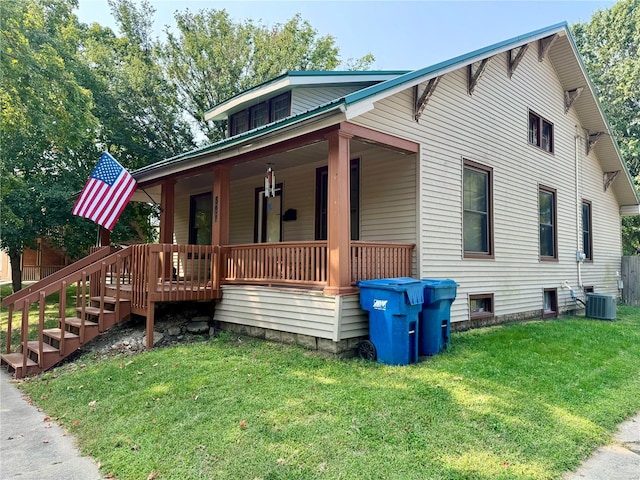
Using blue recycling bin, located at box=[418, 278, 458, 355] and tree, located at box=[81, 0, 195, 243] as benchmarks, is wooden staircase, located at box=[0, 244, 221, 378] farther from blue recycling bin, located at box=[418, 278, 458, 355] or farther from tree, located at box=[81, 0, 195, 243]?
tree, located at box=[81, 0, 195, 243]

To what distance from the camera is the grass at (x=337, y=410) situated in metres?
3.22

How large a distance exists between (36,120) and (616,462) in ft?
37.8

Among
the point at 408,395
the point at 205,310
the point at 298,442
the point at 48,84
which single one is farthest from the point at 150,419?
the point at 48,84

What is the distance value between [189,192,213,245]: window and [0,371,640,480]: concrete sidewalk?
8.31m

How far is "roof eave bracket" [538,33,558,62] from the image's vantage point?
10359 millimetres

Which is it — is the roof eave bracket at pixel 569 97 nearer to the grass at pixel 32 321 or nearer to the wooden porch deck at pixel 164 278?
the wooden porch deck at pixel 164 278

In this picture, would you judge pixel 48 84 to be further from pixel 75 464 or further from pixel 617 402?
pixel 617 402

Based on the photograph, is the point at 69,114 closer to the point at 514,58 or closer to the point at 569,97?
the point at 514,58

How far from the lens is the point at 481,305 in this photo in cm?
880

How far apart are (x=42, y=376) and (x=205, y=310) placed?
9.03ft

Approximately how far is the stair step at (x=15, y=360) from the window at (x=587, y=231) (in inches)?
554

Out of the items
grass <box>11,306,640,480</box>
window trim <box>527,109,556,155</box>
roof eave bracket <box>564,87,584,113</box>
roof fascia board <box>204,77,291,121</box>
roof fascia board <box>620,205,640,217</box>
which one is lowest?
grass <box>11,306,640,480</box>

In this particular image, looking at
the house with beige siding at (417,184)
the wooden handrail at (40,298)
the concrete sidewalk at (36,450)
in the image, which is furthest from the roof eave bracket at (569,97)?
the concrete sidewalk at (36,450)

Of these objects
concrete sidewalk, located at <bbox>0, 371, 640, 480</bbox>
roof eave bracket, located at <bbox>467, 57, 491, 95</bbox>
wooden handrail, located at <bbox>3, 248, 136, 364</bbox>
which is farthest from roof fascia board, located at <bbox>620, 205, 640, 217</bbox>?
wooden handrail, located at <bbox>3, 248, 136, 364</bbox>
